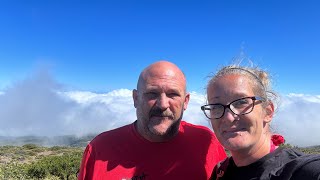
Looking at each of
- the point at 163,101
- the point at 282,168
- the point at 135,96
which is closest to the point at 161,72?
the point at 163,101

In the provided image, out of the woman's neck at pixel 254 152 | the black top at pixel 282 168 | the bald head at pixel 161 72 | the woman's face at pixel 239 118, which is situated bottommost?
the black top at pixel 282 168

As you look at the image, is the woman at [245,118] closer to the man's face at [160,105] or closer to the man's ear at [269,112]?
the man's ear at [269,112]

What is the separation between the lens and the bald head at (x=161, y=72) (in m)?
4.16

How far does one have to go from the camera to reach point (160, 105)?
4031 millimetres

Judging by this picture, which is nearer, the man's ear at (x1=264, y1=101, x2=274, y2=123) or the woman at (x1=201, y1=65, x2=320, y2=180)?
the woman at (x1=201, y1=65, x2=320, y2=180)

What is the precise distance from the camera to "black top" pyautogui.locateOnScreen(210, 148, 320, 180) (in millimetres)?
2326

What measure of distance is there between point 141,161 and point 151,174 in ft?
0.61

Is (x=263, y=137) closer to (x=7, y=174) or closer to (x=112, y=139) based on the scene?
(x=112, y=139)

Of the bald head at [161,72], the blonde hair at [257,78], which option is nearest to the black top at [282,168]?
the blonde hair at [257,78]

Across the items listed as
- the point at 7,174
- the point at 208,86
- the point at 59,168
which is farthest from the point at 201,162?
the point at 59,168

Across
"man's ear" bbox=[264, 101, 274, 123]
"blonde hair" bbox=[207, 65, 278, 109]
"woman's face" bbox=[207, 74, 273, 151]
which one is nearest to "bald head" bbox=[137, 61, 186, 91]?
"blonde hair" bbox=[207, 65, 278, 109]

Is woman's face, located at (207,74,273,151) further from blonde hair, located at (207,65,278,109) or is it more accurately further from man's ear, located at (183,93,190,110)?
man's ear, located at (183,93,190,110)

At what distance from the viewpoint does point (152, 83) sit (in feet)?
13.5

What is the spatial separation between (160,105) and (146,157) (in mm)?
608
